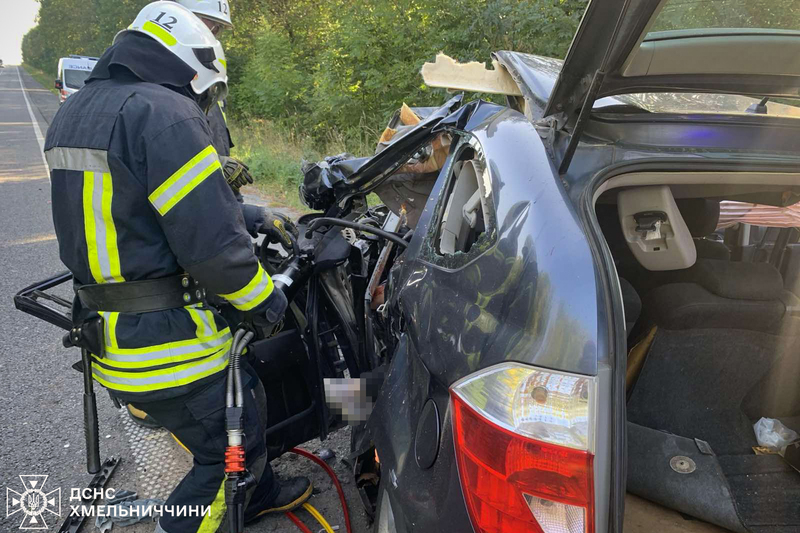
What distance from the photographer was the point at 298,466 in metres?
2.60

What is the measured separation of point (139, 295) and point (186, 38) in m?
0.88

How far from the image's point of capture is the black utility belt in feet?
5.65

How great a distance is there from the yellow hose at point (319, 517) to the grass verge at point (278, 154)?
17.0 feet

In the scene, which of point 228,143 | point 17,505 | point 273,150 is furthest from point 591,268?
point 273,150

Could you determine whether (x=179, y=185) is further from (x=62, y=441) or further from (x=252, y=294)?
(x=62, y=441)

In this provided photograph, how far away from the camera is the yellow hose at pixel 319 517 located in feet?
7.16

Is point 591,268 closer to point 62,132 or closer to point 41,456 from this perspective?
point 62,132

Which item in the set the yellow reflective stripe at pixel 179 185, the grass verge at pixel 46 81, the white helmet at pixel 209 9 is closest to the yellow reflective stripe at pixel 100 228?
the yellow reflective stripe at pixel 179 185

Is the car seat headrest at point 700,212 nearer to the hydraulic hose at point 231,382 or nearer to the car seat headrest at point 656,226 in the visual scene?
the car seat headrest at point 656,226

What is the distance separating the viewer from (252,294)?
1.79 meters

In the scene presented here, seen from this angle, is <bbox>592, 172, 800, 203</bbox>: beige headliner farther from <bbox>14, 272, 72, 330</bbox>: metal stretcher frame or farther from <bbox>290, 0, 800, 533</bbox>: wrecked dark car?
<bbox>14, 272, 72, 330</bbox>: metal stretcher frame

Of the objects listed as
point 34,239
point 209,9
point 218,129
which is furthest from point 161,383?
point 34,239

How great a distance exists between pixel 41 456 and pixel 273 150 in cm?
889

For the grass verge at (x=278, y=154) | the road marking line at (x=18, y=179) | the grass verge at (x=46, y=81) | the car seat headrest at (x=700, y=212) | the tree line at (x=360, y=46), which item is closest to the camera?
the car seat headrest at (x=700, y=212)
